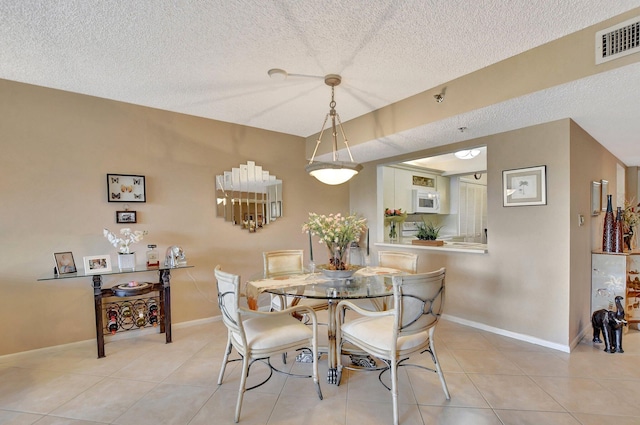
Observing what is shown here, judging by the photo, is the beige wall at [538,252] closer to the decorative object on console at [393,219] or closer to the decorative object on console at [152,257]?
the decorative object on console at [393,219]

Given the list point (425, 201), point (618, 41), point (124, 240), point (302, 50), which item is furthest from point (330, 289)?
point (425, 201)

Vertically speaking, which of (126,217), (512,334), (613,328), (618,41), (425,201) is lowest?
(512,334)

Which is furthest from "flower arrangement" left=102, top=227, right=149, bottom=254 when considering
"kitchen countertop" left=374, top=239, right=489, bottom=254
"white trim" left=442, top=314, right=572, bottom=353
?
"white trim" left=442, top=314, right=572, bottom=353

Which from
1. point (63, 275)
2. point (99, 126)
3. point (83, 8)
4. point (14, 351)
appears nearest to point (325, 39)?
point (83, 8)

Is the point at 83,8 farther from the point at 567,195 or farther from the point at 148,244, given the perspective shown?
the point at 567,195

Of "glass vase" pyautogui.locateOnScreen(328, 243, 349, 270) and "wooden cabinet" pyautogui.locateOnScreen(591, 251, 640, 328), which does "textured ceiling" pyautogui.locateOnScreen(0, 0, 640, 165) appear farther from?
"glass vase" pyautogui.locateOnScreen(328, 243, 349, 270)

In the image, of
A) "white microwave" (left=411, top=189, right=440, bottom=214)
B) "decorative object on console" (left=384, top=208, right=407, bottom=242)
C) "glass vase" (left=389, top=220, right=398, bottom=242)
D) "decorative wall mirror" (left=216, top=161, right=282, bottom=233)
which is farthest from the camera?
"white microwave" (left=411, top=189, right=440, bottom=214)

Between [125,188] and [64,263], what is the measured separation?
897 mm

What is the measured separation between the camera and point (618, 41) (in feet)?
5.86

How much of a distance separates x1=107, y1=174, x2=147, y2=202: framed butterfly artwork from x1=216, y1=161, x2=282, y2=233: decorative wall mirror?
85 centimetres

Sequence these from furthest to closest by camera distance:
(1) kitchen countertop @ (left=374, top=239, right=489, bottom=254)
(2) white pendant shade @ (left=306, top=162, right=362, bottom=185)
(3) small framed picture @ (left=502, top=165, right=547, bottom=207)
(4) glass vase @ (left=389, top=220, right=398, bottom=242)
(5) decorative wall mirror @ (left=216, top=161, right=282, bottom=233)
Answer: (4) glass vase @ (left=389, top=220, right=398, bottom=242)
(5) decorative wall mirror @ (left=216, top=161, right=282, bottom=233)
(1) kitchen countertop @ (left=374, top=239, right=489, bottom=254)
(3) small framed picture @ (left=502, top=165, right=547, bottom=207)
(2) white pendant shade @ (left=306, top=162, right=362, bottom=185)

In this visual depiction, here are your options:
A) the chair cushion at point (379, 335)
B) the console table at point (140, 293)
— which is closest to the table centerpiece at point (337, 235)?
the chair cushion at point (379, 335)

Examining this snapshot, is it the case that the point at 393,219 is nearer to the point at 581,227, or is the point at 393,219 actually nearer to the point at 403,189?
the point at 403,189

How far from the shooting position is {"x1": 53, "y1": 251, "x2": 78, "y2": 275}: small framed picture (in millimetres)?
2699
